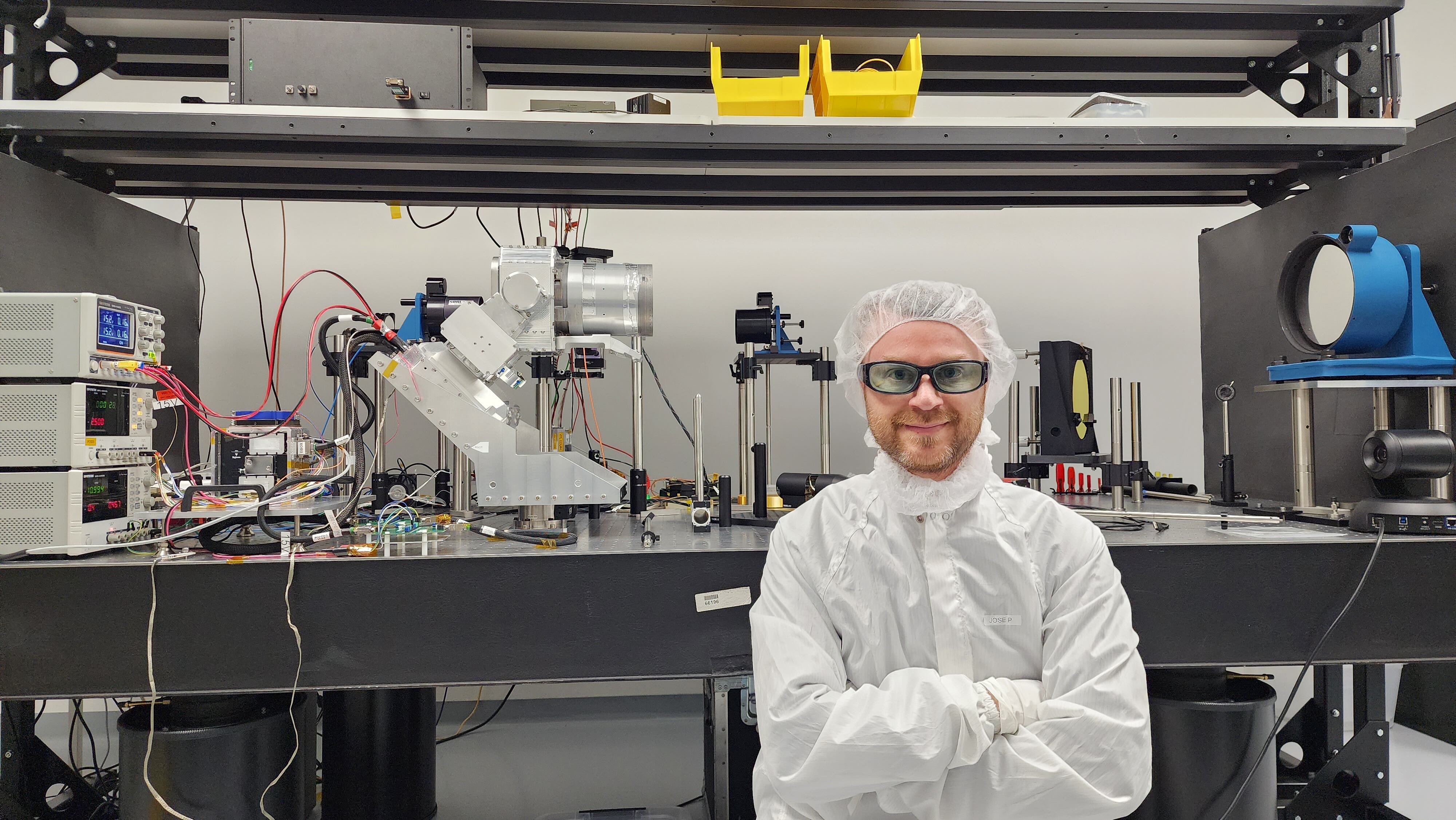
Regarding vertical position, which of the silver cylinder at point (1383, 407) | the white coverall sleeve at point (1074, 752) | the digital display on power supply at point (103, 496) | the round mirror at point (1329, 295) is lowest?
the white coverall sleeve at point (1074, 752)

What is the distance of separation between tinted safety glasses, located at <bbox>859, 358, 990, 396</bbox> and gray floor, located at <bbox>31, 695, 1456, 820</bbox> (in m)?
1.53

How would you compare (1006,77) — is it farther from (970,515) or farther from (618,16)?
(970,515)

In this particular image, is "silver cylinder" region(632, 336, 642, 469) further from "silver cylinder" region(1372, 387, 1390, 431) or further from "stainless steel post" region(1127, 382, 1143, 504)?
"silver cylinder" region(1372, 387, 1390, 431)

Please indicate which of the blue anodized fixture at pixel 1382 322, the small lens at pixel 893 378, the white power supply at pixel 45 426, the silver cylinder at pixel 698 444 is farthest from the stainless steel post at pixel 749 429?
the white power supply at pixel 45 426

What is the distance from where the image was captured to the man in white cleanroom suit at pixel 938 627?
94 cm

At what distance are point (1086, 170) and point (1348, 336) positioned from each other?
82 cm

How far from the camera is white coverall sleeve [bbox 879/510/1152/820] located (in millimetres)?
940

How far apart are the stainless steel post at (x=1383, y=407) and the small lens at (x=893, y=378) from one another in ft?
4.51

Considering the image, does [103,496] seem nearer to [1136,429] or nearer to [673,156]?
[673,156]

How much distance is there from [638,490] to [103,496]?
47.4 inches

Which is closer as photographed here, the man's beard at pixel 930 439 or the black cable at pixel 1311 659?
the man's beard at pixel 930 439

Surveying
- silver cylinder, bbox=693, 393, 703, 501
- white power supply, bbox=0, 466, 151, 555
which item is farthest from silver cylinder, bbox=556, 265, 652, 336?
white power supply, bbox=0, 466, 151, 555

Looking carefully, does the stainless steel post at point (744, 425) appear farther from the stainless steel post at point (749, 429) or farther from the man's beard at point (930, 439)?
the man's beard at point (930, 439)

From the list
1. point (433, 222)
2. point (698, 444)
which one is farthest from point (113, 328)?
point (433, 222)
